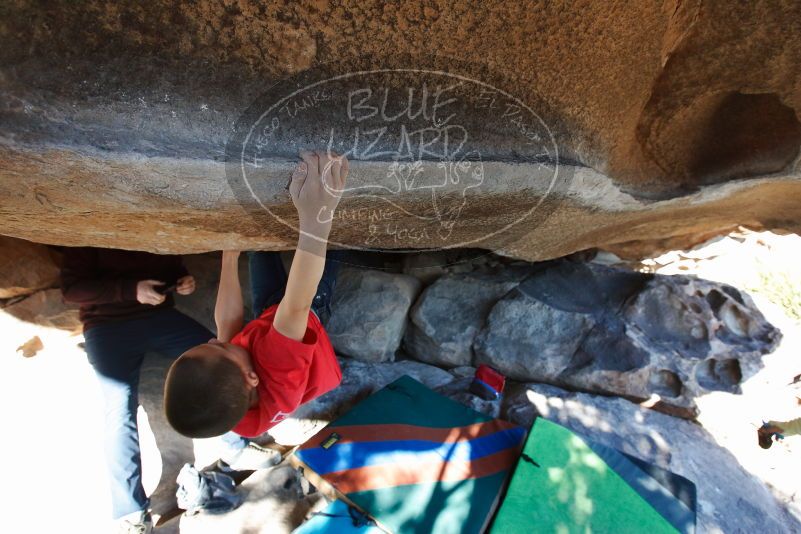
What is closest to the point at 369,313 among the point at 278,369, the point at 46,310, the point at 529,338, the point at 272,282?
the point at 272,282

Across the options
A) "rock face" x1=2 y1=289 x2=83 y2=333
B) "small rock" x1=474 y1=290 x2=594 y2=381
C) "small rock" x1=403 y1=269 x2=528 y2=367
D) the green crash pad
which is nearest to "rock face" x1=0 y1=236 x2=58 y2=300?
"rock face" x1=2 y1=289 x2=83 y2=333

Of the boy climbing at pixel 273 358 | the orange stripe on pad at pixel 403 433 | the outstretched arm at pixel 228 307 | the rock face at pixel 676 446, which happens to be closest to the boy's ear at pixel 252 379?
the boy climbing at pixel 273 358

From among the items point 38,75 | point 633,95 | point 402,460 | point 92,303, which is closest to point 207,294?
point 92,303

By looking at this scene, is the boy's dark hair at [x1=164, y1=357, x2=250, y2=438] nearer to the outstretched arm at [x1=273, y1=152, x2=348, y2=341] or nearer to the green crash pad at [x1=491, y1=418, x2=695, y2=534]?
the outstretched arm at [x1=273, y1=152, x2=348, y2=341]

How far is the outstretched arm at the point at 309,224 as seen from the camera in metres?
0.94

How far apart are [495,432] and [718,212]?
145 cm

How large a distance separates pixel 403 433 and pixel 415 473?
0.57ft

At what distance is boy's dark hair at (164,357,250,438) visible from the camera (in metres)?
1.03

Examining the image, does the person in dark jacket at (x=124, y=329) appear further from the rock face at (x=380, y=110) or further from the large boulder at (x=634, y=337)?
the large boulder at (x=634, y=337)

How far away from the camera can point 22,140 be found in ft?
2.67

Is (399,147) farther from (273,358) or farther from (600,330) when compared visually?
(600,330)

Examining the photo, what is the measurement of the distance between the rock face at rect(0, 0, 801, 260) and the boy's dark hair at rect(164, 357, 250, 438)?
1.26 ft

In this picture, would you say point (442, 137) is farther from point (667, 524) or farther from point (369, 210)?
point (667, 524)

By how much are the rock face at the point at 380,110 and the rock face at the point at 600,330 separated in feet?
2.46
